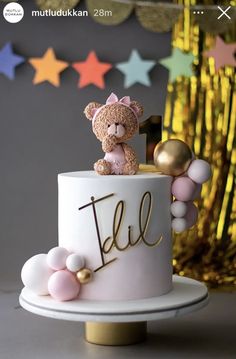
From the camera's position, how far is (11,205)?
3648mm

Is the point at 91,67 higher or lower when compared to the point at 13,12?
lower

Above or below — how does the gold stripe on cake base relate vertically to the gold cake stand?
below

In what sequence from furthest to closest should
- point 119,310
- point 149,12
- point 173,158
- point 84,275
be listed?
point 149,12 → point 173,158 → point 84,275 → point 119,310

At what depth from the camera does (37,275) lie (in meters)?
2.23

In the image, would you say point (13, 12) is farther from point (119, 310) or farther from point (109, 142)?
point (119, 310)

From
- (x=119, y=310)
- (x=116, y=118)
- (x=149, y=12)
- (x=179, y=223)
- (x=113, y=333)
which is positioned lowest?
(x=113, y=333)

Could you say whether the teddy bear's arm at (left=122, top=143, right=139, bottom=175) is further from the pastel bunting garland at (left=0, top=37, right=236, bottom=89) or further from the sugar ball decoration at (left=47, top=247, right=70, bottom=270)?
the pastel bunting garland at (left=0, top=37, right=236, bottom=89)

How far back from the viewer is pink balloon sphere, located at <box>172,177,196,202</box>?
2350 mm

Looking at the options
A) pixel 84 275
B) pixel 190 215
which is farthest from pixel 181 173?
pixel 84 275

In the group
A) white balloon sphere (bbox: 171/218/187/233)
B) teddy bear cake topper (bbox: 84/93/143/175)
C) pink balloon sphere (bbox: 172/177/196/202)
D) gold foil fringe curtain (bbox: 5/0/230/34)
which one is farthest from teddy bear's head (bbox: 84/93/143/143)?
gold foil fringe curtain (bbox: 5/0/230/34)

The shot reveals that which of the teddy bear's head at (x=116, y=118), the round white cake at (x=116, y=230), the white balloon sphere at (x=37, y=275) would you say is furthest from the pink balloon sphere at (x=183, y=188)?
the white balloon sphere at (x=37, y=275)

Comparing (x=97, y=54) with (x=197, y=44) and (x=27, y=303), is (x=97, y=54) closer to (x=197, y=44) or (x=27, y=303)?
(x=197, y=44)

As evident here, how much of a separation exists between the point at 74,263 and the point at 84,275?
0.05 metres

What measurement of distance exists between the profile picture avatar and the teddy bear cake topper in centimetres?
141
